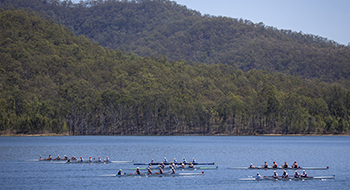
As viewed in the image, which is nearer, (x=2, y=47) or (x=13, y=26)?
(x=2, y=47)

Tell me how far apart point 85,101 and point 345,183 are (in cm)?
9189

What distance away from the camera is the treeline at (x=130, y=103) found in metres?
119

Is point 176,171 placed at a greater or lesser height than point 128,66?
lesser

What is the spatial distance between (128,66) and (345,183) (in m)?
139

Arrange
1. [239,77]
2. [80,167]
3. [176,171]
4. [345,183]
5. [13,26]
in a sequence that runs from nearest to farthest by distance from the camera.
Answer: [345,183]
[176,171]
[80,167]
[13,26]
[239,77]

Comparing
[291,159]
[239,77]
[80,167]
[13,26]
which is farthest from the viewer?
[239,77]

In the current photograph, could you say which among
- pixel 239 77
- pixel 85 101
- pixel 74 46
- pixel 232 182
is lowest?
pixel 232 182

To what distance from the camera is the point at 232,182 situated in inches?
1678

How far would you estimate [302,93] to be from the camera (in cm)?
14488

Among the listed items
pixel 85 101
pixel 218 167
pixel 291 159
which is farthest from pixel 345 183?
pixel 85 101

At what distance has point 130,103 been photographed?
126 meters

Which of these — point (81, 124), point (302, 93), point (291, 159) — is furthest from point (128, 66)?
point (291, 159)

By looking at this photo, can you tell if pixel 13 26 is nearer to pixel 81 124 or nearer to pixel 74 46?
pixel 74 46

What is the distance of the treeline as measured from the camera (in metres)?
119
